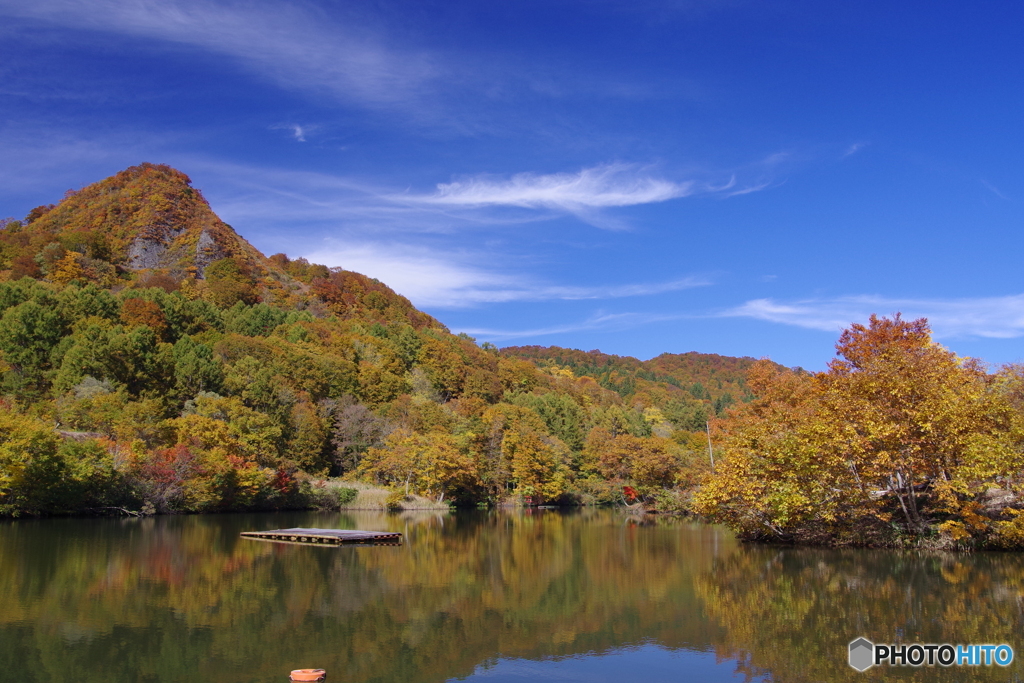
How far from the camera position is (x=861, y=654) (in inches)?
422

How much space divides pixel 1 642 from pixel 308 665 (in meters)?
4.78

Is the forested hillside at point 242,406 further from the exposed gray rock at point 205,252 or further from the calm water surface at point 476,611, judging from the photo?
the calm water surface at point 476,611

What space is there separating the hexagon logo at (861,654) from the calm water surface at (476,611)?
0.22 metres

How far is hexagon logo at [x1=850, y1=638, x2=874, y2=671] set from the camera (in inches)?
403

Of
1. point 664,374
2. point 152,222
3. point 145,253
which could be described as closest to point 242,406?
point 145,253

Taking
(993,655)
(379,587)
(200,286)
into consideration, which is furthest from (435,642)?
(200,286)

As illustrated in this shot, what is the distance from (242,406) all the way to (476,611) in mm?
33751

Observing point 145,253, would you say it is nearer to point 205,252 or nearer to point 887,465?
point 205,252

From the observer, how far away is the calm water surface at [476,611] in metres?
10.1

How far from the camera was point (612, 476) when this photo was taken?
57.5 m

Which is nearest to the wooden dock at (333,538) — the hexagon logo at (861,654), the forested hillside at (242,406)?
the forested hillside at (242,406)

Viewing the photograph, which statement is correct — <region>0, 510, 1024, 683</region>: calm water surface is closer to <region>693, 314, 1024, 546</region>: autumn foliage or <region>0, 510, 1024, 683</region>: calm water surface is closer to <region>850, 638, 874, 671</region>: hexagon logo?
<region>850, 638, 874, 671</region>: hexagon logo

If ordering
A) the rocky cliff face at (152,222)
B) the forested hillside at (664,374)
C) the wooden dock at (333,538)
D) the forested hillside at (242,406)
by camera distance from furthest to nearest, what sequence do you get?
the forested hillside at (664,374)
the rocky cliff face at (152,222)
the forested hillside at (242,406)
the wooden dock at (333,538)

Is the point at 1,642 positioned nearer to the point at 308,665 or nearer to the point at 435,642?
the point at 308,665
